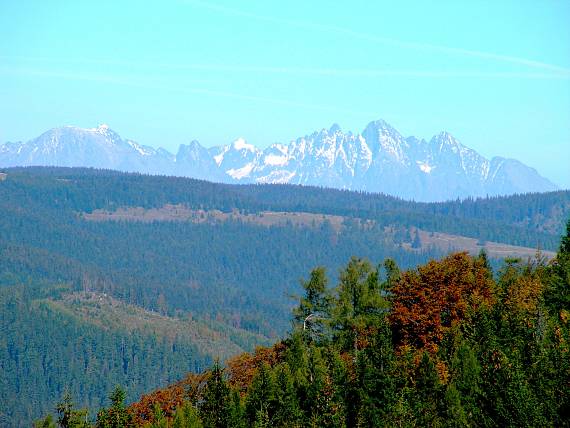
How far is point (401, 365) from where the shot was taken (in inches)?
2874

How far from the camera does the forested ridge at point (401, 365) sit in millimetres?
64438

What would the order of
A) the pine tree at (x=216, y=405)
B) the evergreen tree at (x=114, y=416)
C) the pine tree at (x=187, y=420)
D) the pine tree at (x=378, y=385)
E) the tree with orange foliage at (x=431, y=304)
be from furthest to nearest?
the tree with orange foliage at (x=431, y=304) < the pine tree at (x=378, y=385) < the pine tree at (x=216, y=405) < the pine tree at (x=187, y=420) < the evergreen tree at (x=114, y=416)

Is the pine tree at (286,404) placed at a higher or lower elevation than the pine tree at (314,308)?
lower

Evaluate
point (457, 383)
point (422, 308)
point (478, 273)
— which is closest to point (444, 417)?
point (457, 383)

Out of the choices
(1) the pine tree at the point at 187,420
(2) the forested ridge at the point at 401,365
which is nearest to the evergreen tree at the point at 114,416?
(2) the forested ridge at the point at 401,365

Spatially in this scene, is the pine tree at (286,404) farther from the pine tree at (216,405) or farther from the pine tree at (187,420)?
the pine tree at (187,420)

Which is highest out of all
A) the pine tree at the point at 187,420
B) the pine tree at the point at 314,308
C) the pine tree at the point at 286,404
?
the pine tree at the point at 314,308

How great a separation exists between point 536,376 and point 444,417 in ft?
25.4

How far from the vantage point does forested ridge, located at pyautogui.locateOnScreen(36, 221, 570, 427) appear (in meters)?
Answer: 64.4

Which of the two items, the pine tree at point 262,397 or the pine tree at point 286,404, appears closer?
the pine tree at point 286,404

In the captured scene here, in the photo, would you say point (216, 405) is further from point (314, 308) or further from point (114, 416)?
point (314, 308)

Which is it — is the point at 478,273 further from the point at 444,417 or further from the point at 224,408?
the point at 224,408

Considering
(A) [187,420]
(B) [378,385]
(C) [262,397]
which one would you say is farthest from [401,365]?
(A) [187,420]

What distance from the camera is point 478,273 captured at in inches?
3686
